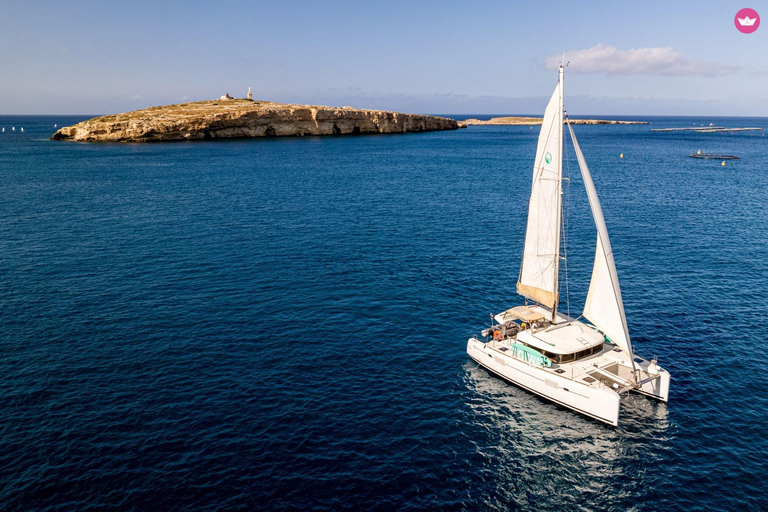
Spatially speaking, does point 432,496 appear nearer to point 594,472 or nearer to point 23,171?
point 594,472

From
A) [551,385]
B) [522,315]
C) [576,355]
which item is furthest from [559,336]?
[551,385]

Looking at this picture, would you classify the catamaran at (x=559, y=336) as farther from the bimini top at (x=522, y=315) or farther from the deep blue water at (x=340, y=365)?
the deep blue water at (x=340, y=365)

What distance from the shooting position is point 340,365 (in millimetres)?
→ 41000

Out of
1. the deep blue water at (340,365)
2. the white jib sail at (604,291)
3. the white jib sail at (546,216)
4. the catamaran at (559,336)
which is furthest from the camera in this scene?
the white jib sail at (546,216)

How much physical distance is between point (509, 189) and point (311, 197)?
44341mm

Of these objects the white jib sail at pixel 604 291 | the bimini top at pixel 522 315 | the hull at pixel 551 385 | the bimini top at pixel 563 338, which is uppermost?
the white jib sail at pixel 604 291

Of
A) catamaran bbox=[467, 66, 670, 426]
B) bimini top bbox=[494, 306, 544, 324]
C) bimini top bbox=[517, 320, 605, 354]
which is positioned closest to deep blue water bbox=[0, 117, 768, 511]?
catamaran bbox=[467, 66, 670, 426]

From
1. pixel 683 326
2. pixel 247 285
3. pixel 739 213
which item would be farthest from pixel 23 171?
pixel 739 213

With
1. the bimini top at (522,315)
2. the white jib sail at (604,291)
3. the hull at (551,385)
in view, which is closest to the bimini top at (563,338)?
the bimini top at (522,315)

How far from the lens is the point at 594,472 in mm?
30172

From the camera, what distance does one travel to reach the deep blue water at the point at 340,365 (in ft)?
95.0

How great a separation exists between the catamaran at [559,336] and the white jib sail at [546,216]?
79 millimetres

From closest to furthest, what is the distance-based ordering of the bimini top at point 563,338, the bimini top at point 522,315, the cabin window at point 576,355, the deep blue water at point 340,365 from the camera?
the deep blue water at point 340,365
the cabin window at point 576,355
the bimini top at point 563,338
the bimini top at point 522,315

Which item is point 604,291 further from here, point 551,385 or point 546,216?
point 551,385
